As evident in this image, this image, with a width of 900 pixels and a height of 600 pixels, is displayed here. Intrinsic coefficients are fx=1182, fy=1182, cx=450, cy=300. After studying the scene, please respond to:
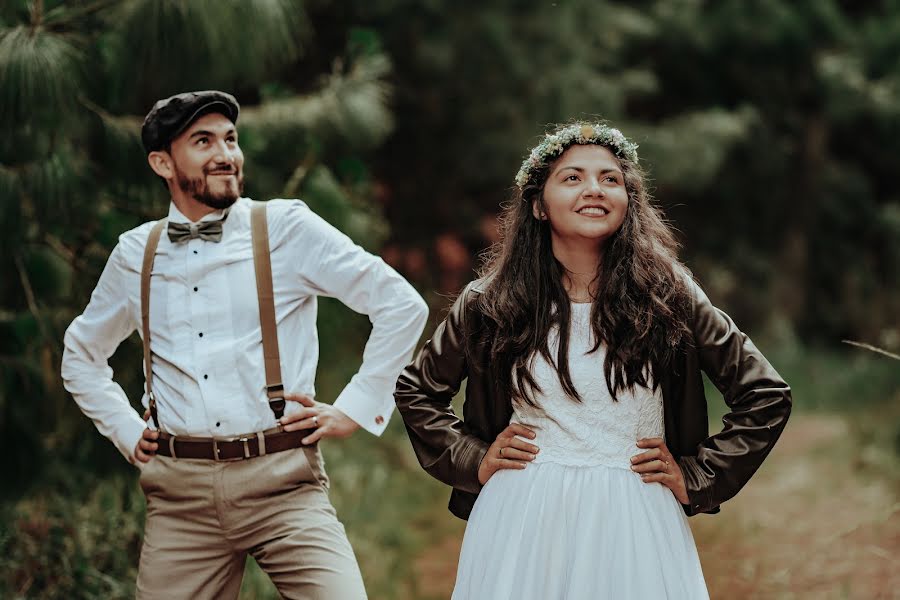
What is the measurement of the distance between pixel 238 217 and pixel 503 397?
3.32 feet

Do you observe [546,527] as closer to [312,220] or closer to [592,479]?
[592,479]

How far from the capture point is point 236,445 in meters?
3.26

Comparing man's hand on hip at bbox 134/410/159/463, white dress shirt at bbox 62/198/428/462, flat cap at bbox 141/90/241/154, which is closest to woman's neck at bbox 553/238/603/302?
white dress shirt at bbox 62/198/428/462

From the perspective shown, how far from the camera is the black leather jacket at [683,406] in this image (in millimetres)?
2805

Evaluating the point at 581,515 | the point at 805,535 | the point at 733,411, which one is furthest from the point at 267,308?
the point at 805,535

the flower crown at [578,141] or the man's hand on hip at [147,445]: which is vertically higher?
the flower crown at [578,141]

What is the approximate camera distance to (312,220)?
3445mm

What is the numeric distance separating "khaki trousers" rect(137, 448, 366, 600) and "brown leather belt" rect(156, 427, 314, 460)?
0.07 ft

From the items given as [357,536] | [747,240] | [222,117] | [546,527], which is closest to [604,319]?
[546,527]

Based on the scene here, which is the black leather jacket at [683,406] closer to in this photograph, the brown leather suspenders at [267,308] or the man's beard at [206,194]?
the brown leather suspenders at [267,308]

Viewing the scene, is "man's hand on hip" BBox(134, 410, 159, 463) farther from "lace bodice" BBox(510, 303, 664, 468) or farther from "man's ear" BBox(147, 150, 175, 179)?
"lace bodice" BBox(510, 303, 664, 468)

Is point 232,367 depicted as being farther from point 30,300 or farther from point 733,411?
point 30,300

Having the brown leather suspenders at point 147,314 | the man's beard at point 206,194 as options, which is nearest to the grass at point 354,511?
the brown leather suspenders at point 147,314

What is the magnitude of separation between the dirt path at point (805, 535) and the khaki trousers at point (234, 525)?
8.85 feet
